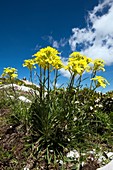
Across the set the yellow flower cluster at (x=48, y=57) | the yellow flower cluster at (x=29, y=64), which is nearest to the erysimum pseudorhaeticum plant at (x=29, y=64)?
the yellow flower cluster at (x=29, y=64)

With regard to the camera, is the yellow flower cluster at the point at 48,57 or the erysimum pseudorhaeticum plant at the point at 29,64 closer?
the yellow flower cluster at the point at 48,57

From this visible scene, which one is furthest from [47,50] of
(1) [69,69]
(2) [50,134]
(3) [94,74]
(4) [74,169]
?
(4) [74,169]

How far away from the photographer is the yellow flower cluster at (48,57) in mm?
5503

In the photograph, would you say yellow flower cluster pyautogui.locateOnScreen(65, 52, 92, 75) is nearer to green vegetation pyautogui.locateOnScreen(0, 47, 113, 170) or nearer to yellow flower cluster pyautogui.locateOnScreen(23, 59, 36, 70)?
green vegetation pyautogui.locateOnScreen(0, 47, 113, 170)

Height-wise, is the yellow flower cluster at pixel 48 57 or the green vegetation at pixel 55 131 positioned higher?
the yellow flower cluster at pixel 48 57

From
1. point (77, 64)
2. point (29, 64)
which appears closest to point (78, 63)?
point (77, 64)

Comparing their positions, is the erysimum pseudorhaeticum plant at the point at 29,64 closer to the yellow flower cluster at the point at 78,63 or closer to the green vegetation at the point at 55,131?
the green vegetation at the point at 55,131

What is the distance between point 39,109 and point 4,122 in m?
1.68

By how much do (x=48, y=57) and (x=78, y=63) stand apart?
0.57 metres

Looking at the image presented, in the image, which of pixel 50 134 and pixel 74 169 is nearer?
pixel 74 169

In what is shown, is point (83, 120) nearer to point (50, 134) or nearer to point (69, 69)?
point (50, 134)

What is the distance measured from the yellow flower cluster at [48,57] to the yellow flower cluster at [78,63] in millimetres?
207

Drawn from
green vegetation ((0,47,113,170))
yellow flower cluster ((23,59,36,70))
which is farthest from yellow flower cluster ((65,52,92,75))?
yellow flower cluster ((23,59,36,70))

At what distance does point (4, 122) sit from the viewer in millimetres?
7566
